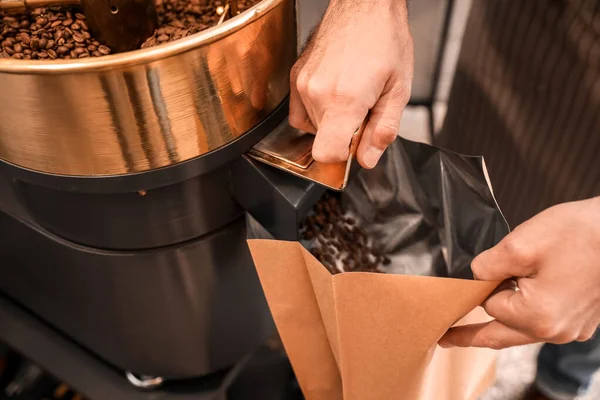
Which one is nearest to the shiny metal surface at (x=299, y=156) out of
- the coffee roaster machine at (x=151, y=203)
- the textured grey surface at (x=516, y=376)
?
the coffee roaster machine at (x=151, y=203)

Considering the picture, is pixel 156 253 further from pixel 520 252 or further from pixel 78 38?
pixel 520 252

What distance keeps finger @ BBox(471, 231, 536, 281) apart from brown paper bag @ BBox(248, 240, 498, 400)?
13 mm

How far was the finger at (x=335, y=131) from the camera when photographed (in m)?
0.49

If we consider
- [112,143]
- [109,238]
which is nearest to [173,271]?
[109,238]

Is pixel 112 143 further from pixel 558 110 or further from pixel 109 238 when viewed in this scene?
pixel 558 110

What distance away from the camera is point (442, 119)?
148 centimetres

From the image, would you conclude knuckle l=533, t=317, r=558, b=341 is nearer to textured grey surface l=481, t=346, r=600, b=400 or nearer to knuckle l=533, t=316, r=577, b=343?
knuckle l=533, t=316, r=577, b=343

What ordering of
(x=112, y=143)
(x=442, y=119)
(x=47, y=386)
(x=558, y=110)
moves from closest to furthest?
(x=112, y=143) < (x=558, y=110) < (x=47, y=386) < (x=442, y=119)

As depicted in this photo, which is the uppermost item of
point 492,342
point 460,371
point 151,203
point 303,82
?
point 303,82

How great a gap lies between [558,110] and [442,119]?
573 mm

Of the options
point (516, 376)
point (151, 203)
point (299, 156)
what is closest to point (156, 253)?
point (151, 203)

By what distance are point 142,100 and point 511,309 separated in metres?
0.36

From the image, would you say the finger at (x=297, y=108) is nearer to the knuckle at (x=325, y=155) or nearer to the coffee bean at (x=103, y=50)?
the knuckle at (x=325, y=155)

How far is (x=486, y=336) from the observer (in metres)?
0.53
